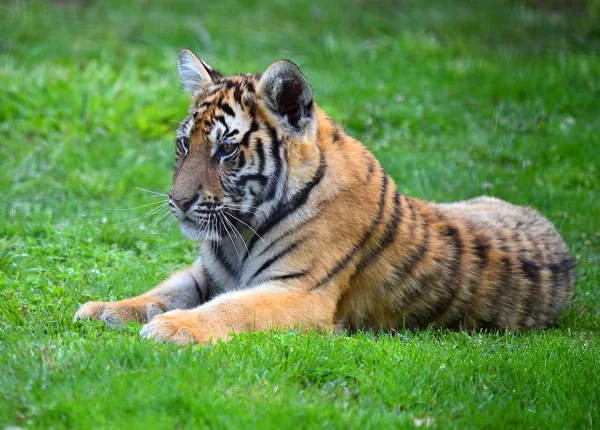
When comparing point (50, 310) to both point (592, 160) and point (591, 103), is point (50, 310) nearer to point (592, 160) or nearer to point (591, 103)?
point (592, 160)

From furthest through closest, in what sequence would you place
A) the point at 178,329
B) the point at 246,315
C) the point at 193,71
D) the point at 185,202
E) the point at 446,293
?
the point at 193,71, the point at 446,293, the point at 185,202, the point at 246,315, the point at 178,329

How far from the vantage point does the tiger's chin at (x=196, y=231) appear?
207 inches

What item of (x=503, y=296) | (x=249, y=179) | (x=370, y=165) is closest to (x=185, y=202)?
(x=249, y=179)

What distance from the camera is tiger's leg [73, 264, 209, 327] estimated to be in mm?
5105

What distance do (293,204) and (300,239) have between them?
23 cm

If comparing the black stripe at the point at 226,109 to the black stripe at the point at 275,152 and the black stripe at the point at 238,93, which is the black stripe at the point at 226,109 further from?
the black stripe at the point at 275,152

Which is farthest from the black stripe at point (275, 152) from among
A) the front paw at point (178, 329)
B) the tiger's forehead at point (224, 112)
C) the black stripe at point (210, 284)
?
the front paw at point (178, 329)

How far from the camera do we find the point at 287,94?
5293mm

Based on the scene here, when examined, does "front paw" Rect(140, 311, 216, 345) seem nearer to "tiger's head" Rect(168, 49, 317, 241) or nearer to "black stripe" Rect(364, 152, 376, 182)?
"tiger's head" Rect(168, 49, 317, 241)

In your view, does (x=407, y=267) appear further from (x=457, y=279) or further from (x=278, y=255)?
(x=278, y=255)

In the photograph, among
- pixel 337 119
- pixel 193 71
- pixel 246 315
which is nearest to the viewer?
pixel 246 315

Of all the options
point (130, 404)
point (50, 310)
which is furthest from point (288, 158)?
point (130, 404)

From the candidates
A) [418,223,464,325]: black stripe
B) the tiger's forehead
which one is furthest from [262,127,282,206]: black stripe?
[418,223,464,325]: black stripe

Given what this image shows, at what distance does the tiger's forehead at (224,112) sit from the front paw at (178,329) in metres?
1.18
